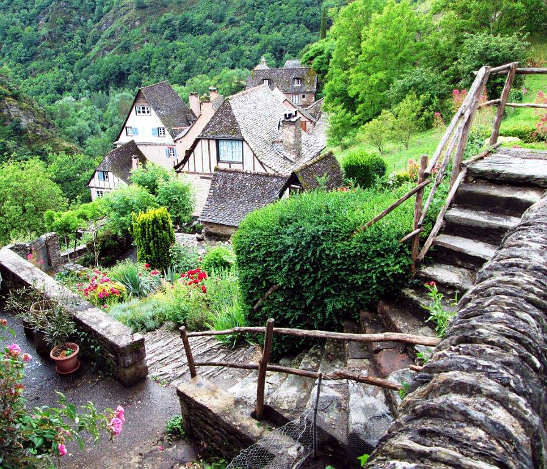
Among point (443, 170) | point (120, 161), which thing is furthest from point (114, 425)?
point (120, 161)

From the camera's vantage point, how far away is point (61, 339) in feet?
21.4

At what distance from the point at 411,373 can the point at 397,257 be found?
163 cm

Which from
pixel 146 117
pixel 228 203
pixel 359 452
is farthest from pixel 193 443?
pixel 146 117

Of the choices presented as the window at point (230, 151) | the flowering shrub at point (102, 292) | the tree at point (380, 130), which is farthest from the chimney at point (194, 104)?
the flowering shrub at point (102, 292)

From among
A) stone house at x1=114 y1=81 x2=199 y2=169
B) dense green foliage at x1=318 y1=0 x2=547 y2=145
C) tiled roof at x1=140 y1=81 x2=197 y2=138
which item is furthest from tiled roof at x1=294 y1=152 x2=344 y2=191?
tiled roof at x1=140 y1=81 x2=197 y2=138

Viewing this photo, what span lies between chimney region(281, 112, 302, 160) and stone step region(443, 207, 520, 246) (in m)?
18.4

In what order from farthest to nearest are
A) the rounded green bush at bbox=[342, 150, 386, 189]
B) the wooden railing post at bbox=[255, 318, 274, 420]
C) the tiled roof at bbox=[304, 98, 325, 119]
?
the tiled roof at bbox=[304, 98, 325, 119], the rounded green bush at bbox=[342, 150, 386, 189], the wooden railing post at bbox=[255, 318, 274, 420]

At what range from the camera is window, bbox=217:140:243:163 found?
23250 mm

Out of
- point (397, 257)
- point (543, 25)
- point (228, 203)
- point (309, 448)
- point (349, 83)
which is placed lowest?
point (228, 203)

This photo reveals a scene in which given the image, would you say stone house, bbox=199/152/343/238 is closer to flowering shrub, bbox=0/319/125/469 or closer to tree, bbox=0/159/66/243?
flowering shrub, bbox=0/319/125/469

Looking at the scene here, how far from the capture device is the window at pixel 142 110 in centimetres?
3716

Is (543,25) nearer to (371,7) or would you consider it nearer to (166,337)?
(371,7)

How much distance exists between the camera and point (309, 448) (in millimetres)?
3629

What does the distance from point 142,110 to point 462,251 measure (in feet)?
121
